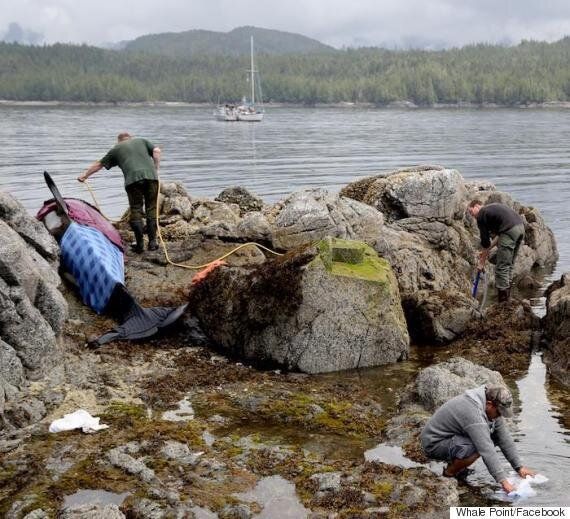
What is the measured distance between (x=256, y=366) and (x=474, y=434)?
208 inches

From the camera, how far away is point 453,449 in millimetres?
9742

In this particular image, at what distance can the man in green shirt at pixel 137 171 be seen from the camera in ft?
56.7

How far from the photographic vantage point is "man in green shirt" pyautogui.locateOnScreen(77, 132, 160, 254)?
681 inches

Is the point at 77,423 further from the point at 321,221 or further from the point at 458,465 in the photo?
the point at 321,221

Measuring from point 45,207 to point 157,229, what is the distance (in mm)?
2540

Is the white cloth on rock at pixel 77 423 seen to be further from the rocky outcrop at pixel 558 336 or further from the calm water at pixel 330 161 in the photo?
the rocky outcrop at pixel 558 336

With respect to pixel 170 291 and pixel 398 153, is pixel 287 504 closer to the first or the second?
pixel 170 291

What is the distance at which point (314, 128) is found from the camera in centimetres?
10650

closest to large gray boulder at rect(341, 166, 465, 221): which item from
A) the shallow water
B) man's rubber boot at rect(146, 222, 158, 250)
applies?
man's rubber boot at rect(146, 222, 158, 250)

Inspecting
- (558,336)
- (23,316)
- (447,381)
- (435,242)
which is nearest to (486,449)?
(447,381)

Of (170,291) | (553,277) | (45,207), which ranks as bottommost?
(553,277)

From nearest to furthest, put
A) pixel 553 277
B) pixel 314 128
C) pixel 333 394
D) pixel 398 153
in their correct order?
pixel 333 394
pixel 553 277
pixel 398 153
pixel 314 128

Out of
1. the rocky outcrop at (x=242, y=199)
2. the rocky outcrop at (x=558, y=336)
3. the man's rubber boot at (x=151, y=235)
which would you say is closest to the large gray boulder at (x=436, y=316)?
the rocky outcrop at (x=558, y=336)

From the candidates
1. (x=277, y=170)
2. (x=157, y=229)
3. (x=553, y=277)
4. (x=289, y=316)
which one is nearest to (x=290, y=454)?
(x=289, y=316)
